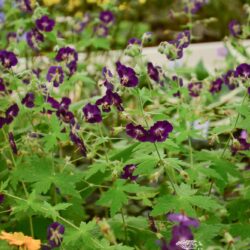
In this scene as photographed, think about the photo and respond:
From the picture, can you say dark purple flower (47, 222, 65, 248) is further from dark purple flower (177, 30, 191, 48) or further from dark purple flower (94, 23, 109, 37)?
dark purple flower (94, 23, 109, 37)

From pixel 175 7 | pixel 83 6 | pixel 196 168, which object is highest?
pixel 196 168

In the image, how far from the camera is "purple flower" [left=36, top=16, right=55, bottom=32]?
11.0ft

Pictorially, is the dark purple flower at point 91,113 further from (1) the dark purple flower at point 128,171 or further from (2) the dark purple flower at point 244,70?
(2) the dark purple flower at point 244,70

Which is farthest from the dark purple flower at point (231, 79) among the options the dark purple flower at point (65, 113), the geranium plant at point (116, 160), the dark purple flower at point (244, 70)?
the dark purple flower at point (65, 113)

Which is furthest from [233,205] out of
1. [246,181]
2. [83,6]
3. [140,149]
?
[83,6]

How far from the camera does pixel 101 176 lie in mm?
3125

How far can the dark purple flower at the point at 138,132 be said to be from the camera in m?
2.39

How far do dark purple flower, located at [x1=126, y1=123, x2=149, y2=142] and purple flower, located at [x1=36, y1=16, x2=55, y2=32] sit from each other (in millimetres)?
1121

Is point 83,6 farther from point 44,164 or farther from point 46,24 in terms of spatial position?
point 44,164

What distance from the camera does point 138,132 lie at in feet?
7.88

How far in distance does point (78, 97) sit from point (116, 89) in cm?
266

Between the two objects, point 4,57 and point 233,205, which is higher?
point 4,57

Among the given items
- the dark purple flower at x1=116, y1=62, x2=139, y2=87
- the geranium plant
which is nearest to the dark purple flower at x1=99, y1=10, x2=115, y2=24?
the geranium plant

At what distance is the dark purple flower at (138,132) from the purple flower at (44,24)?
3.68ft
